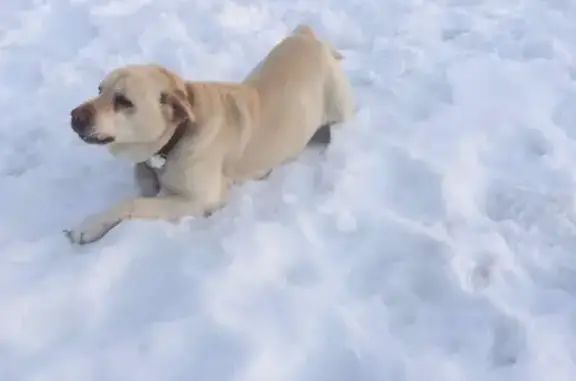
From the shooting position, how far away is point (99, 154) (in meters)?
3.20

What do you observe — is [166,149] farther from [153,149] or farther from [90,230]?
[90,230]

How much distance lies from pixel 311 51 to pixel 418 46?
1.01 metres

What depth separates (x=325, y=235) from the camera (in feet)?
9.19

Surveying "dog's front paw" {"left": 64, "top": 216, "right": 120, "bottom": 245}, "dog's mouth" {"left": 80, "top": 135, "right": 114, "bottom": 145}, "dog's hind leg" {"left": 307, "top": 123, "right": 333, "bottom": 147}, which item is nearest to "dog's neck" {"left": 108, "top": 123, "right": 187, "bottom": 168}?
"dog's mouth" {"left": 80, "top": 135, "right": 114, "bottom": 145}

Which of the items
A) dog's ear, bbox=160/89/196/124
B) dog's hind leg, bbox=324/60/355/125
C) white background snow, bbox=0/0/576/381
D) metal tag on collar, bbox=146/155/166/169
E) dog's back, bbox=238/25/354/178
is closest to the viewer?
white background snow, bbox=0/0/576/381

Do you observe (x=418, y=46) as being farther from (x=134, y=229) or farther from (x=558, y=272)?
(x=134, y=229)

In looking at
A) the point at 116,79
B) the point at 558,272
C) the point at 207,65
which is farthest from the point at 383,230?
the point at 207,65

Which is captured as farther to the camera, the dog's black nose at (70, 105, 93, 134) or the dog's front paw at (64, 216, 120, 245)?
the dog's front paw at (64, 216, 120, 245)

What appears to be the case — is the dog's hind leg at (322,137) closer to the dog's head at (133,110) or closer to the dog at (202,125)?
the dog at (202,125)

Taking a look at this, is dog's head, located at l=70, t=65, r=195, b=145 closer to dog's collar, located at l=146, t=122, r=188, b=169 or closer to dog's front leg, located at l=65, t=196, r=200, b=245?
dog's collar, located at l=146, t=122, r=188, b=169

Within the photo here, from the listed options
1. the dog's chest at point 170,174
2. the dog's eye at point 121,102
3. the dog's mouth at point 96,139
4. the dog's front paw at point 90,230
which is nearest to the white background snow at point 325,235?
the dog's front paw at point 90,230

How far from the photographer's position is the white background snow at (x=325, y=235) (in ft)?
7.72

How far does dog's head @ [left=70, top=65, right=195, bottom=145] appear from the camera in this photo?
2584mm

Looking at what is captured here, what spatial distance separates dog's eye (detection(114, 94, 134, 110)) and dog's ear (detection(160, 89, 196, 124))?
11 centimetres
